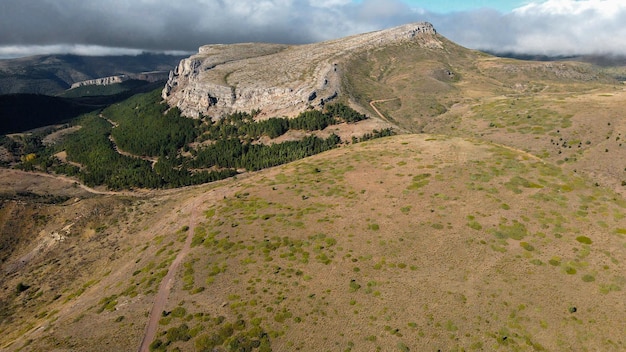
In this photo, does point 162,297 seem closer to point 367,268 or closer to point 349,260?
point 349,260

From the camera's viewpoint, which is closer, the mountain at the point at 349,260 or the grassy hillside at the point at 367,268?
the grassy hillside at the point at 367,268

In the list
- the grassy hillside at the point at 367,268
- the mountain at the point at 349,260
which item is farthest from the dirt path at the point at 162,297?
the grassy hillside at the point at 367,268

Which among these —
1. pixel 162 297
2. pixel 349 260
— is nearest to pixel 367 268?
pixel 349 260

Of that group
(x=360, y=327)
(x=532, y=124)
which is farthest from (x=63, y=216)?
(x=532, y=124)

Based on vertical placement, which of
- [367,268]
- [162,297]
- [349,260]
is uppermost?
[349,260]

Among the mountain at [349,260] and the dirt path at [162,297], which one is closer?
the dirt path at [162,297]

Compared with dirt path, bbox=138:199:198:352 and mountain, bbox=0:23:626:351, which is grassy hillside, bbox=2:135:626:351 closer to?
mountain, bbox=0:23:626:351

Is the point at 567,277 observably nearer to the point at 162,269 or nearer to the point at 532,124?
the point at 162,269

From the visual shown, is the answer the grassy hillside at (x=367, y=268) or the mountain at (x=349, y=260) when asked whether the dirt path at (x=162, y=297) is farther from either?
the grassy hillside at (x=367, y=268)
